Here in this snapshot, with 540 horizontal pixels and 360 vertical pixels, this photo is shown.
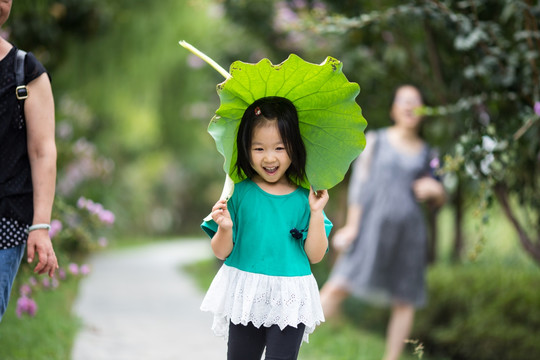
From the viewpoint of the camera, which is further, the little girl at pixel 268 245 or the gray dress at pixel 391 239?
the gray dress at pixel 391 239

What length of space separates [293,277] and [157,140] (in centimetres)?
1225

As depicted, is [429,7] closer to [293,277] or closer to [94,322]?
[293,277]

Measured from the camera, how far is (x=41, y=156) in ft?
7.41

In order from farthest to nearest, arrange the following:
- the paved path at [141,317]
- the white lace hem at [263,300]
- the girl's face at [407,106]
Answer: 1. the paved path at [141,317]
2. the girl's face at [407,106]
3. the white lace hem at [263,300]

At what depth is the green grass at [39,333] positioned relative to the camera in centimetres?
389

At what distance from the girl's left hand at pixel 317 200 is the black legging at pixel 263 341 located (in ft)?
1.38

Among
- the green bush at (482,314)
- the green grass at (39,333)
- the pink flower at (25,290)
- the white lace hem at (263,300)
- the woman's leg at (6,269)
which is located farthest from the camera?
the green bush at (482,314)

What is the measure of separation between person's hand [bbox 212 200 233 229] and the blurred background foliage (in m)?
1.21

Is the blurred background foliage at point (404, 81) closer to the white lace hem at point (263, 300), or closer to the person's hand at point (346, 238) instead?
the person's hand at point (346, 238)

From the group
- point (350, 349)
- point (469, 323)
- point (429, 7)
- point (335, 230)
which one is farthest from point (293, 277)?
→ point (335, 230)

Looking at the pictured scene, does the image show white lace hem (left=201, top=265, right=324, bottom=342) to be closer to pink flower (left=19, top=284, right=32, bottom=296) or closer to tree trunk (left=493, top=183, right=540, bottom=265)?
pink flower (left=19, top=284, right=32, bottom=296)

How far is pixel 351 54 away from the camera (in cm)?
546

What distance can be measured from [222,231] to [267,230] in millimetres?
170

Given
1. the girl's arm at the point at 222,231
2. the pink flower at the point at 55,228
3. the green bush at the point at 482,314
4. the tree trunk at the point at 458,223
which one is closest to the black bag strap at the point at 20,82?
the girl's arm at the point at 222,231
